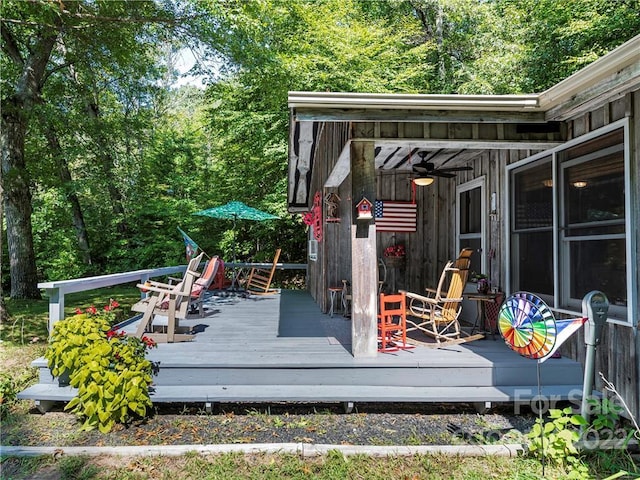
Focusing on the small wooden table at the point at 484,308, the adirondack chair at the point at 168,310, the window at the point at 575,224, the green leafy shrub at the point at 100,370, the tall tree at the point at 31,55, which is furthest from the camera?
the tall tree at the point at 31,55

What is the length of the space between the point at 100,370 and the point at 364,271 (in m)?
2.32

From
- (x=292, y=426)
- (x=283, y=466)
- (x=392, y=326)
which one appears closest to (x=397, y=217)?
(x=392, y=326)

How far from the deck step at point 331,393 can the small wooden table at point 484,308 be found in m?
1.14

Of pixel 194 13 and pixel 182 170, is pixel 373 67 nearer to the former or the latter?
pixel 194 13

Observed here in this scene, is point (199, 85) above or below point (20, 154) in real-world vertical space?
above

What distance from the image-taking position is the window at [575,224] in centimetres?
329

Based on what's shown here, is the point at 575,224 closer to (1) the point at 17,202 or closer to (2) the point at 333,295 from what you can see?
(2) the point at 333,295

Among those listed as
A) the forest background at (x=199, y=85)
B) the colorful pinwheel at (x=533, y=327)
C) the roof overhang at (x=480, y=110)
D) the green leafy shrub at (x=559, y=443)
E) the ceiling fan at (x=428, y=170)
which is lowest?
the green leafy shrub at (x=559, y=443)

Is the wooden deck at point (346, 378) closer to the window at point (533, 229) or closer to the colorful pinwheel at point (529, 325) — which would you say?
the window at point (533, 229)

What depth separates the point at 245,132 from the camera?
44.2 ft

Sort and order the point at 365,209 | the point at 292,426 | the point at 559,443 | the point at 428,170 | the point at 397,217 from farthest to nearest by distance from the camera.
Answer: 1. the point at 397,217
2. the point at 428,170
3. the point at 365,209
4. the point at 292,426
5. the point at 559,443

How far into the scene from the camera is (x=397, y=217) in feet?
21.7

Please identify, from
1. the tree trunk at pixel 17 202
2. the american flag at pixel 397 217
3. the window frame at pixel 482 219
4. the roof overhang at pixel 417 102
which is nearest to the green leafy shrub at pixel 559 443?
the roof overhang at pixel 417 102

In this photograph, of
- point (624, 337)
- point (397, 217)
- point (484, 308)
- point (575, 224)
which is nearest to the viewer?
point (624, 337)
